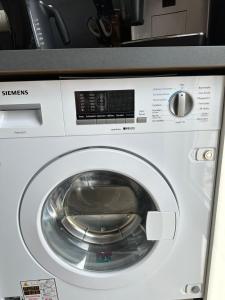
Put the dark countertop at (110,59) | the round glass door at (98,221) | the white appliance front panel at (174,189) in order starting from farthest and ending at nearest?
the round glass door at (98,221)
the white appliance front panel at (174,189)
the dark countertop at (110,59)

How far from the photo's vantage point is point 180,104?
26.5 inches

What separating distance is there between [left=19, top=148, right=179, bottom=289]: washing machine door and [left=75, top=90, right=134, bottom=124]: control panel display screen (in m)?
0.09

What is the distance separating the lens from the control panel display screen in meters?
0.67

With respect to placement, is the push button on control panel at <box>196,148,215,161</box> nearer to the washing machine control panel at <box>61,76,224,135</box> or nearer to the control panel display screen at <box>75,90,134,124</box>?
the washing machine control panel at <box>61,76,224,135</box>

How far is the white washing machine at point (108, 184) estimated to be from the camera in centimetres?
68

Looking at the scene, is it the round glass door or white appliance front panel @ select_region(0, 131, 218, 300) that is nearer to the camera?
white appliance front panel @ select_region(0, 131, 218, 300)

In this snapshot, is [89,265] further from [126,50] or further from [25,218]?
[126,50]

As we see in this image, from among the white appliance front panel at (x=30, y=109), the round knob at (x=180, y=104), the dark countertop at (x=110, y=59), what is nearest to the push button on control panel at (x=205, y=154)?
the round knob at (x=180, y=104)

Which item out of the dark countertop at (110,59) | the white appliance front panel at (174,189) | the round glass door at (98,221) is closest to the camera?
the dark countertop at (110,59)

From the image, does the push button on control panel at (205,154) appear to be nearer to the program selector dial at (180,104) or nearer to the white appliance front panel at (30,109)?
the program selector dial at (180,104)

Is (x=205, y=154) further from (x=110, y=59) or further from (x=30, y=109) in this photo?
(x=30, y=109)

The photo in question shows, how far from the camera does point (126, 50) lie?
1.96 feet

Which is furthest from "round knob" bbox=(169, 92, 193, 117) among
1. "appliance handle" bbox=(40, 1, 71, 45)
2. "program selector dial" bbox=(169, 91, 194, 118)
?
"appliance handle" bbox=(40, 1, 71, 45)

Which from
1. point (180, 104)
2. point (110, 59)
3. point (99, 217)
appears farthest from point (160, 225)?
point (110, 59)
